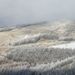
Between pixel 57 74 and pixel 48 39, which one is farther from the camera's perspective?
pixel 48 39

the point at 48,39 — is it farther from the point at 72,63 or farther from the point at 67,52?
the point at 72,63

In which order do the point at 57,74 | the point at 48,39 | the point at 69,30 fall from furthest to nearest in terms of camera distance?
the point at 69,30 → the point at 48,39 → the point at 57,74

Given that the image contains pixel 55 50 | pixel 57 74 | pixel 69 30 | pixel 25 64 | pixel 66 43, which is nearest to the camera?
pixel 57 74

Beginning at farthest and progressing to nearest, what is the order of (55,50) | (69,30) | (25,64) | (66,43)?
1. (69,30)
2. (66,43)
3. (55,50)
4. (25,64)

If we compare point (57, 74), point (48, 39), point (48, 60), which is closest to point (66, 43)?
point (48, 39)

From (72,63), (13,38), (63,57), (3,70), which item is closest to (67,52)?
(63,57)

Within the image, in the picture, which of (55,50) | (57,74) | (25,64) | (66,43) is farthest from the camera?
(66,43)

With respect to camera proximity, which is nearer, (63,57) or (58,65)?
(58,65)

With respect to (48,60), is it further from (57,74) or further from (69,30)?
(69,30)

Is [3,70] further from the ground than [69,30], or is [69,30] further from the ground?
[3,70]
